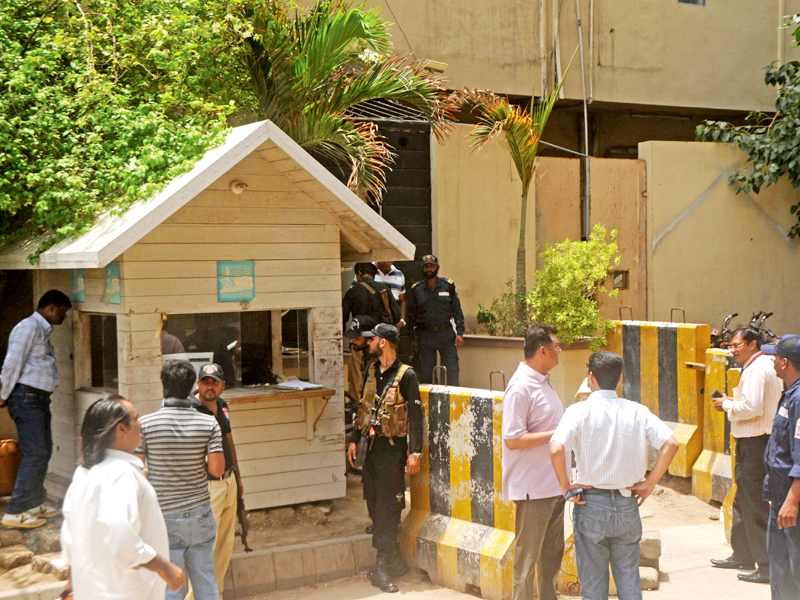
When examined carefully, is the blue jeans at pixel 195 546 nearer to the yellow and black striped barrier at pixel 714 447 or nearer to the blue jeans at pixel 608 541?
the blue jeans at pixel 608 541

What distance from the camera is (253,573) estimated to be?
6426 mm

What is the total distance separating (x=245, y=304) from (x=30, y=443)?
2003 millimetres

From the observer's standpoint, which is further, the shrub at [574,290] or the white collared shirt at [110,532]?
the shrub at [574,290]

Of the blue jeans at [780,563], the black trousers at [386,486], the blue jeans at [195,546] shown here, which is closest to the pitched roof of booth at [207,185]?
the black trousers at [386,486]

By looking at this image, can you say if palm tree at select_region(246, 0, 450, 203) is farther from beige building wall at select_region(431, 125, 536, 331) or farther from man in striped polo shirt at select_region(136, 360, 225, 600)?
man in striped polo shirt at select_region(136, 360, 225, 600)

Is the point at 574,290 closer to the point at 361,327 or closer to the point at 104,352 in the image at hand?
the point at 361,327

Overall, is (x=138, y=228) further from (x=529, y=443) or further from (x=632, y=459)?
(x=632, y=459)

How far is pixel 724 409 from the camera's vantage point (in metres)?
6.55

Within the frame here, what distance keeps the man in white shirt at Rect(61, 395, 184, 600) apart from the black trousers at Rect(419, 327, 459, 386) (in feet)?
22.3

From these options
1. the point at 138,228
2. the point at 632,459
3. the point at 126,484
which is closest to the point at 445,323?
the point at 138,228

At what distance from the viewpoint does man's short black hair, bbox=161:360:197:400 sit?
16.1ft

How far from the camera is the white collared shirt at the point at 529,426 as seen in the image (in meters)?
5.28

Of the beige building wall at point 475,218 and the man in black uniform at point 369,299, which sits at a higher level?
the beige building wall at point 475,218

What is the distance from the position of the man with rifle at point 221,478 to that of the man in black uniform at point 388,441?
1089 millimetres
